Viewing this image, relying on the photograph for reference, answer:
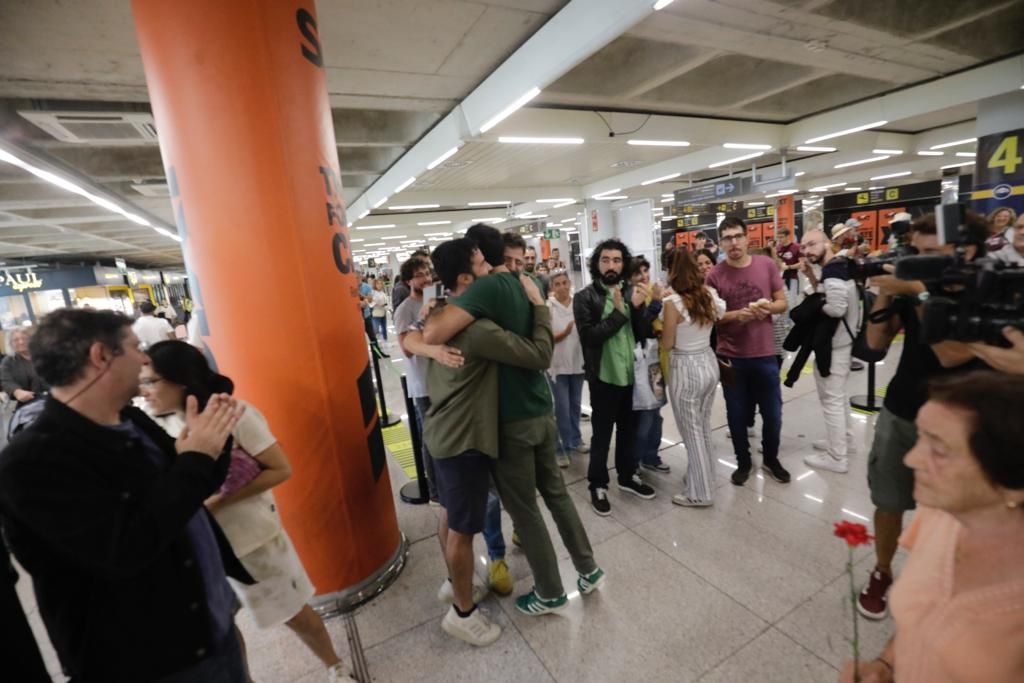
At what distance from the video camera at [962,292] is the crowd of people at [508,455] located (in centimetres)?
5

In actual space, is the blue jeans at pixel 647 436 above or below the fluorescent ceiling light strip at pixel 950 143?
below

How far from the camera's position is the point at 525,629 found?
2121 millimetres

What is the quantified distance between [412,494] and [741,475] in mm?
2414

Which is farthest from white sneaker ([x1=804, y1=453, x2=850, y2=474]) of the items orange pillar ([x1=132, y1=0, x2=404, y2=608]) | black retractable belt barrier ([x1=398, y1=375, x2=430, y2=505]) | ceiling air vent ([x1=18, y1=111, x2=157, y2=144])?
ceiling air vent ([x1=18, y1=111, x2=157, y2=144])

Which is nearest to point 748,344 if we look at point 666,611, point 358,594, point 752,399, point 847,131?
point 752,399

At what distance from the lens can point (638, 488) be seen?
314cm

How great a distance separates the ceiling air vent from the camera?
4629mm

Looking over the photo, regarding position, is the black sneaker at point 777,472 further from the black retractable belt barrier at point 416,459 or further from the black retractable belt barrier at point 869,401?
the black retractable belt barrier at point 416,459

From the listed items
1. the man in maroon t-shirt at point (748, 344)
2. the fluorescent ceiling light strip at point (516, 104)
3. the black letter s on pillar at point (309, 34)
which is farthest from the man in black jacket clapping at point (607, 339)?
the fluorescent ceiling light strip at point (516, 104)

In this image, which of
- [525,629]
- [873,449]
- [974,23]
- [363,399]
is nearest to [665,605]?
[525,629]

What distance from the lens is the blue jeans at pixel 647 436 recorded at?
10.4 ft

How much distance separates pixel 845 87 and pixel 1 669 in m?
10.7

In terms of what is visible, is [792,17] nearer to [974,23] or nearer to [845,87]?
[974,23]

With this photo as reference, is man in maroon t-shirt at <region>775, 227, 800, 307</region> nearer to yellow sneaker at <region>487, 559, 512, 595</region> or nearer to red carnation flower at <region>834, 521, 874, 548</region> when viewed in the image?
yellow sneaker at <region>487, 559, 512, 595</region>
